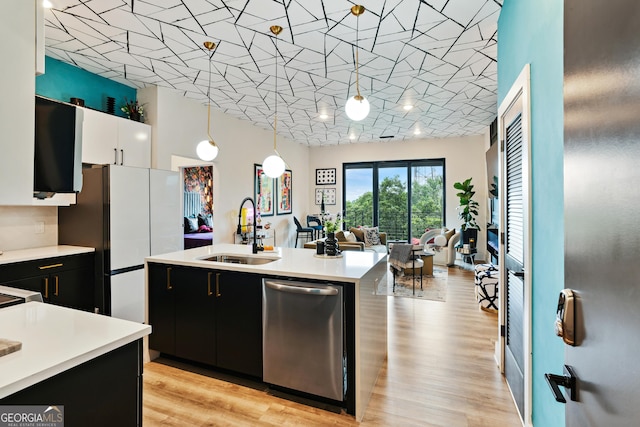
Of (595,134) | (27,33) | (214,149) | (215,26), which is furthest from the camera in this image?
(214,149)

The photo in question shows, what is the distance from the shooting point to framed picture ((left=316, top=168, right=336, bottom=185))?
351 inches

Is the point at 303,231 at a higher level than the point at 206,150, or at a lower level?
lower

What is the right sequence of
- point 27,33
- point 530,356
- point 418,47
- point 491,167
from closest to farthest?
point 27,33 < point 530,356 < point 418,47 < point 491,167

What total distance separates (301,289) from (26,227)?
10.3 feet

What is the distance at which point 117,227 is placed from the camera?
11.1 feet

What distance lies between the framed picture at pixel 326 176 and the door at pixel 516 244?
640 cm

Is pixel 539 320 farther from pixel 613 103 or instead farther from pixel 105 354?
pixel 105 354

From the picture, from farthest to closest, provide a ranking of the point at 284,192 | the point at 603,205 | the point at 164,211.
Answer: the point at 284,192 < the point at 164,211 < the point at 603,205

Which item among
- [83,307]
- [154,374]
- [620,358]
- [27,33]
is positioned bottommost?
[154,374]

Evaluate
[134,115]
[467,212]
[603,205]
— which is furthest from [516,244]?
[467,212]

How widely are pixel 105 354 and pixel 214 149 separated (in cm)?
281

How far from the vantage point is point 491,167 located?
5.94 meters

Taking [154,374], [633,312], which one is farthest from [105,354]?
[154,374]

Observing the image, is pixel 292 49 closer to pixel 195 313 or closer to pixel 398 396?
pixel 195 313
